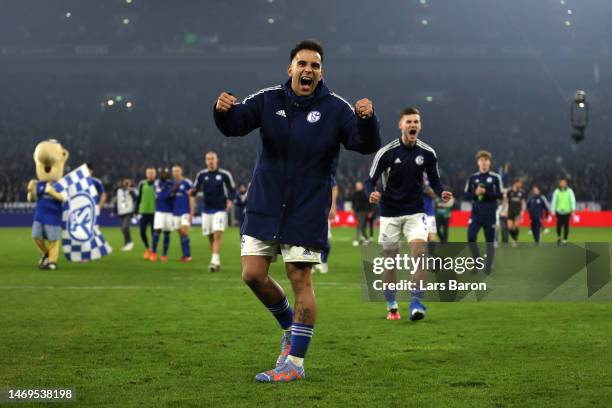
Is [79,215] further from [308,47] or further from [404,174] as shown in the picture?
[308,47]

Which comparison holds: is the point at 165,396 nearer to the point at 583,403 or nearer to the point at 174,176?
the point at 583,403

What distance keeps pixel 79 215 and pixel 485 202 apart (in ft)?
24.4

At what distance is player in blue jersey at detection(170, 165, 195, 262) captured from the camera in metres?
19.5

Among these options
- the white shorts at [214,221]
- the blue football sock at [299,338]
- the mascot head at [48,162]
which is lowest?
the blue football sock at [299,338]

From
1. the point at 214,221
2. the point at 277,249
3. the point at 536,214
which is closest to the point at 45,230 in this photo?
the point at 214,221

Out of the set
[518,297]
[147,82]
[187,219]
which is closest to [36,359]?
[518,297]

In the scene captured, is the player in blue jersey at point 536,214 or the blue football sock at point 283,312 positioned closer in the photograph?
the blue football sock at point 283,312

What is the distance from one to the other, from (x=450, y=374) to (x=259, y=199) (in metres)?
1.72

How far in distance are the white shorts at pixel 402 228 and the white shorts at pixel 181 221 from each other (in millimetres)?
9953

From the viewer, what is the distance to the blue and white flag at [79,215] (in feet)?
55.8

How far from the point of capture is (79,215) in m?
17.2

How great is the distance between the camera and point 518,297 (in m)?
11.9

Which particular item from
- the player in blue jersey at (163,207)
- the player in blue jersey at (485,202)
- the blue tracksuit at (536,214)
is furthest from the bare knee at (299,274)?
the blue tracksuit at (536,214)

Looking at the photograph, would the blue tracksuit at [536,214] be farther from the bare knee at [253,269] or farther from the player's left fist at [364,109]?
the player's left fist at [364,109]
